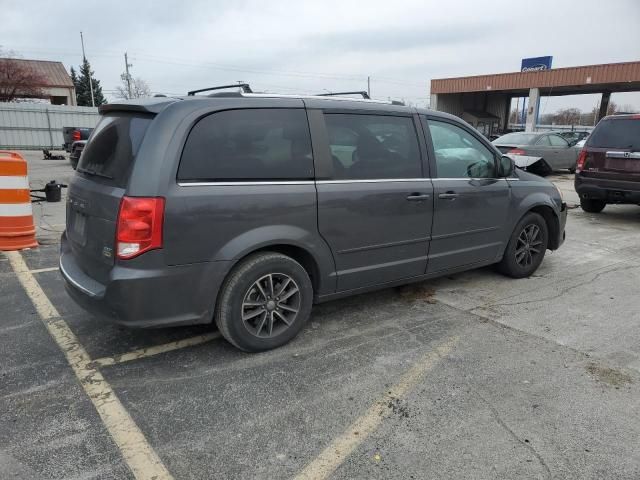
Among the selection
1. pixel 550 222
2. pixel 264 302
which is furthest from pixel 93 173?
pixel 550 222

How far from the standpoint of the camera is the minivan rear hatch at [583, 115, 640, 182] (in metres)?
8.06

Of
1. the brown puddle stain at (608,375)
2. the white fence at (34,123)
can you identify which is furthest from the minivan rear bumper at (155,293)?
the white fence at (34,123)

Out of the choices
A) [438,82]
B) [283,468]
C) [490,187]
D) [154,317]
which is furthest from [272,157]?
[438,82]

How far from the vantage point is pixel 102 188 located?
127 inches

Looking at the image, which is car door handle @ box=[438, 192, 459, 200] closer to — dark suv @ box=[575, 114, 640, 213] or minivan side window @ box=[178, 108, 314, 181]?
minivan side window @ box=[178, 108, 314, 181]

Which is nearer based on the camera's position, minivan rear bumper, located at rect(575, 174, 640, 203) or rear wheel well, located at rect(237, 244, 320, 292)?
rear wheel well, located at rect(237, 244, 320, 292)

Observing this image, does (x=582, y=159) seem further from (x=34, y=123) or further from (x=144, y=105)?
(x=34, y=123)

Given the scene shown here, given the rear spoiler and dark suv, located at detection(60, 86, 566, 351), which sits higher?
the rear spoiler

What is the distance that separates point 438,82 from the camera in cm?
4034

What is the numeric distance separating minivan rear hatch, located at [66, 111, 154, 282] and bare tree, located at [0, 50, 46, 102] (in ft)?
153

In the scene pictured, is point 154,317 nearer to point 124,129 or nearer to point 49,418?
point 49,418

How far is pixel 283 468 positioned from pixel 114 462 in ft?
2.67

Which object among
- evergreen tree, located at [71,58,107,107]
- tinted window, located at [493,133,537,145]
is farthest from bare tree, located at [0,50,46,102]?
tinted window, located at [493,133,537,145]

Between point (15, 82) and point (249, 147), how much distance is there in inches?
1905
